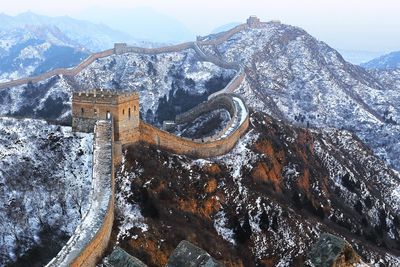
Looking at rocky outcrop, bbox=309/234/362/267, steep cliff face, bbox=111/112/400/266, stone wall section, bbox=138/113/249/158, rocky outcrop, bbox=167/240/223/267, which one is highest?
rocky outcrop, bbox=309/234/362/267

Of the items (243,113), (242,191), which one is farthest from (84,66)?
(242,191)

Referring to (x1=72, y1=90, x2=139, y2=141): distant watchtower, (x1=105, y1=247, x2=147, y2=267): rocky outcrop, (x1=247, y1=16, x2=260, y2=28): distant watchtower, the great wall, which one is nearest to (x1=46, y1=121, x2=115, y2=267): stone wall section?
the great wall

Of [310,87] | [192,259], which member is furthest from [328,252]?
[310,87]

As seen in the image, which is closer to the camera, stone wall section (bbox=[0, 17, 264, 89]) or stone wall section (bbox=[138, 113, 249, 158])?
stone wall section (bbox=[138, 113, 249, 158])

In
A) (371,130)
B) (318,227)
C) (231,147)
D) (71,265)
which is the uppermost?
(71,265)

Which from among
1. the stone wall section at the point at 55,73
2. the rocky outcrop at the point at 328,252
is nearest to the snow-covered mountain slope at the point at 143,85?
the stone wall section at the point at 55,73

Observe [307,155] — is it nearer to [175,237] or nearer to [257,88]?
[175,237]

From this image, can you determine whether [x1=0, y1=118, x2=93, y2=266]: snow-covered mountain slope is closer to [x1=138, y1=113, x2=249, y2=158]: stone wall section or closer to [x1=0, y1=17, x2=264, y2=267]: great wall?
[x1=0, y1=17, x2=264, y2=267]: great wall
